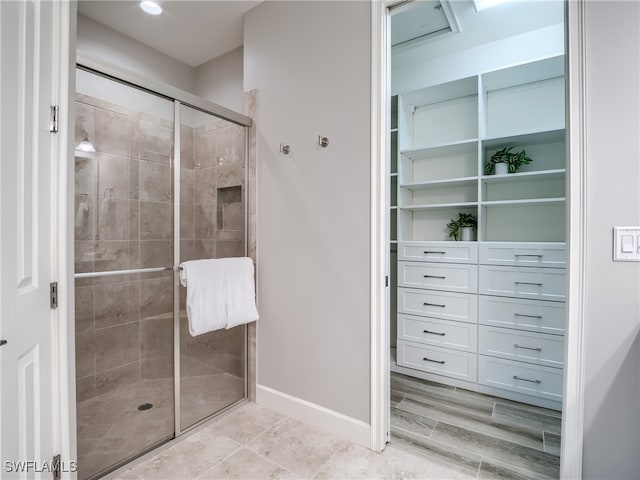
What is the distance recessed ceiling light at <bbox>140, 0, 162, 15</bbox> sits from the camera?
2.32m

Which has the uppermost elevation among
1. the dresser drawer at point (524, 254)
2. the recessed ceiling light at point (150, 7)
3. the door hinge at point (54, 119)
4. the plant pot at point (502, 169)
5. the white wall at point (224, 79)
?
the recessed ceiling light at point (150, 7)

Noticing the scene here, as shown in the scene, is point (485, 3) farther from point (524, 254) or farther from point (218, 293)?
point (218, 293)

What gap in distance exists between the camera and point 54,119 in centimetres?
122

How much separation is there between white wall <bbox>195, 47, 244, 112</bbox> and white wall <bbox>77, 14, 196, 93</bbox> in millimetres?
153

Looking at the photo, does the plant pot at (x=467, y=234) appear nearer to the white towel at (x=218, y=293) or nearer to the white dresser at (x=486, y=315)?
the white dresser at (x=486, y=315)

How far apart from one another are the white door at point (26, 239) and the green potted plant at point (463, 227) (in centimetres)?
270

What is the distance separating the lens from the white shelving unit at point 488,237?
2352mm

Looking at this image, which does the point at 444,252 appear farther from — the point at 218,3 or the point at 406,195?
the point at 218,3

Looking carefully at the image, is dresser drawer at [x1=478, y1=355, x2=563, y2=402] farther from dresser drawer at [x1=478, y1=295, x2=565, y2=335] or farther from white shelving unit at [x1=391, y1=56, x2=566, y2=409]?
dresser drawer at [x1=478, y1=295, x2=565, y2=335]

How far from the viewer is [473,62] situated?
280cm

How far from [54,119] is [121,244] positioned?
0.70 metres

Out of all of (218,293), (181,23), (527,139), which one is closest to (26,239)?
(218,293)

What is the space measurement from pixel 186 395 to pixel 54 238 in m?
1.24

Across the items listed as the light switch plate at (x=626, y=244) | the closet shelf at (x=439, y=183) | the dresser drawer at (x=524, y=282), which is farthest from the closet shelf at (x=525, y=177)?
the light switch plate at (x=626, y=244)
